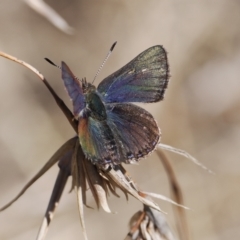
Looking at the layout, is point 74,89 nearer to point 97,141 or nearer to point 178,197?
point 97,141

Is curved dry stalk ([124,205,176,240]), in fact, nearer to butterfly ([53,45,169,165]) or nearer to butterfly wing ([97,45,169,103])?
butterfly ([53,45,169,165])

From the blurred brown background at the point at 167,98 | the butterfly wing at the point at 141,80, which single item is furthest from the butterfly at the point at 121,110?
the blurred brown background at the point at 167,98

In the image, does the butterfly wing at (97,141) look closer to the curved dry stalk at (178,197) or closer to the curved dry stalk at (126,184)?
the curved dry stalk at (126,184)

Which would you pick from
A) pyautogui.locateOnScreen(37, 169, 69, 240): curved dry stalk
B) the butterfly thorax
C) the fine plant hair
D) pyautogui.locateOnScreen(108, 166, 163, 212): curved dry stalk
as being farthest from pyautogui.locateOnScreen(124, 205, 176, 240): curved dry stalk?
the butterfly thorax

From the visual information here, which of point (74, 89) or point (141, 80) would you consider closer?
point (74, 89)

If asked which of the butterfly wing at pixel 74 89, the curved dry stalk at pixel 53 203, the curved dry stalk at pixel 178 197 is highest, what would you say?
the butterfly wing at pixel 74 89

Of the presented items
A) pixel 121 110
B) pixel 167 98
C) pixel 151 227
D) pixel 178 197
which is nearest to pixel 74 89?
pixel 121 110
